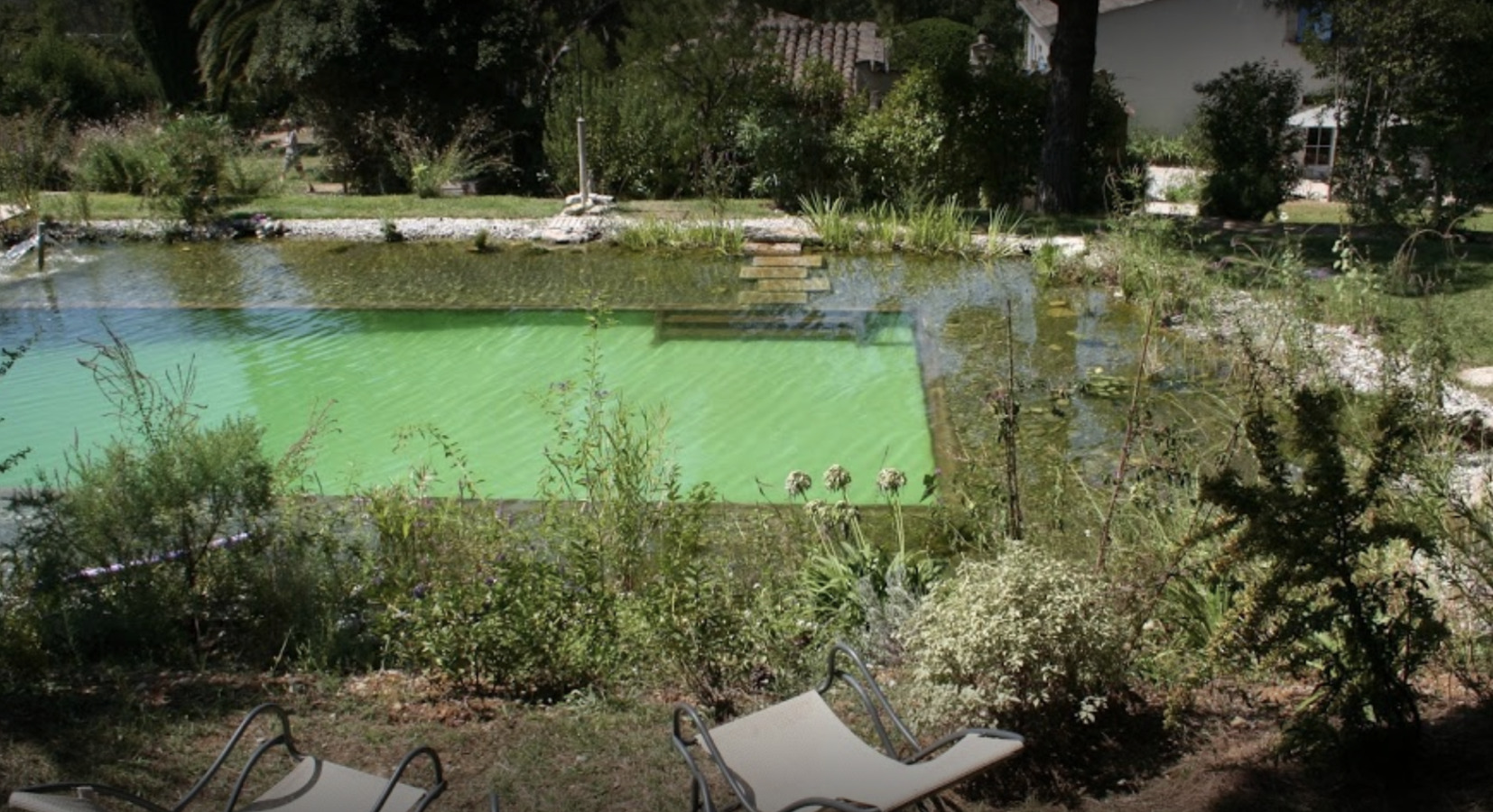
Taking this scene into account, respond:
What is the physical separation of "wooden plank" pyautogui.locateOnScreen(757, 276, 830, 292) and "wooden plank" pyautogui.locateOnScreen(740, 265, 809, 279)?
0.13m

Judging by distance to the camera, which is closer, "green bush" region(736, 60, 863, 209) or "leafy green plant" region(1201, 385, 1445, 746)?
"leafy green plant" region(1201, 385, 1445, 746)

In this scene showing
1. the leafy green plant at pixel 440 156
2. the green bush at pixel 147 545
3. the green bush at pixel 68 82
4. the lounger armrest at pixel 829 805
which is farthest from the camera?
the green bush at pixel 68 82

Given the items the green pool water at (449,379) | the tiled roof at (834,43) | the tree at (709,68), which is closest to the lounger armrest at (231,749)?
the green pool water at (449,379)

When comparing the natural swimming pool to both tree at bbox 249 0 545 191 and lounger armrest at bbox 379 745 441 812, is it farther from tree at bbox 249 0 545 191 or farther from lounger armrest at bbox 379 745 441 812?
tree at bbox 249 0 545 191

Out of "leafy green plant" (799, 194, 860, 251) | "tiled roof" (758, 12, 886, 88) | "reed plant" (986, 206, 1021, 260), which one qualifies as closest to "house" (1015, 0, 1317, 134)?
"tiled roof" (758, 12, 886, 88)

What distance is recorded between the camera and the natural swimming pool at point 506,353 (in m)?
7.57

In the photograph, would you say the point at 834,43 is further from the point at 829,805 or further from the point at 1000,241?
the point at 829,805

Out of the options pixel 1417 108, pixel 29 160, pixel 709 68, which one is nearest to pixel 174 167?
pixel 29 160

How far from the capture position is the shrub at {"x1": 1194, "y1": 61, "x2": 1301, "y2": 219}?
45.8 ft

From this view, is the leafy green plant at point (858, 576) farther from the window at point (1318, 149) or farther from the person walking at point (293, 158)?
the window at point (1318, 149)

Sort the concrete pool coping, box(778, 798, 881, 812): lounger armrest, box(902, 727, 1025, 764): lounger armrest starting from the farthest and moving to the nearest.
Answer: the concrete pool coping → box(902, 727, 1025, 764): lounger armrest → box(778, 798, 881, 812): lounger armrest

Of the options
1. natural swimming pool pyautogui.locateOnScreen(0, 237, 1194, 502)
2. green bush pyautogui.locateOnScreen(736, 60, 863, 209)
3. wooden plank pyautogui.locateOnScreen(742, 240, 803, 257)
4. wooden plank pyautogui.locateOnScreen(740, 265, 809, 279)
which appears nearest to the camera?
natural swimming pool pyautogui.locateOnScreen(0, 237, 1194, 502)

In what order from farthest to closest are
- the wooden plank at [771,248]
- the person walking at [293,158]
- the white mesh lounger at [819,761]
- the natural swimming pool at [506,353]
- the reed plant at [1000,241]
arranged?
the person walking at [293,158] → the wooden plank at [771,248] → the reed plant at [1000,241] → the natural swimming pool at [506,353] → the white mesh lounger at [819,761]

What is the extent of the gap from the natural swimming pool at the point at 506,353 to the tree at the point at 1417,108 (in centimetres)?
334
